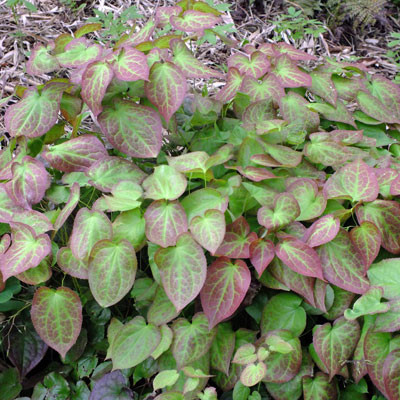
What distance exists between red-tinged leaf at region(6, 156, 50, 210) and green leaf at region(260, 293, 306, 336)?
0.74 m

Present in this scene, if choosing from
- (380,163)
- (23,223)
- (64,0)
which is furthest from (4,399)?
(64,0)

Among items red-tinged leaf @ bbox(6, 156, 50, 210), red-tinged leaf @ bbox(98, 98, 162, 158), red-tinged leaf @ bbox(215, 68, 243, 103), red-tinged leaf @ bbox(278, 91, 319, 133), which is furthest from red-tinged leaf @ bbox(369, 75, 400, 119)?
red-tinged leaf @ bbox(6, 156, 50, 210)

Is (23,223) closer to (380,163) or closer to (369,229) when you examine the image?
(369,229)

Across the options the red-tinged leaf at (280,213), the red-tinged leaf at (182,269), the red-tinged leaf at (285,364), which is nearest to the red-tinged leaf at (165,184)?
the red-tinged leaf at (182,269)

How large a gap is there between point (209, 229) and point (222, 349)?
0.39m

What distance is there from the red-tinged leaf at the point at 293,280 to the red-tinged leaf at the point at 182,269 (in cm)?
22

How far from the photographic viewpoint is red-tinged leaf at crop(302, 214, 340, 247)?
1.29 metres

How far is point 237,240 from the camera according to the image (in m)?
1.36

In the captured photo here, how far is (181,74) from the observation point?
1441 millimetres

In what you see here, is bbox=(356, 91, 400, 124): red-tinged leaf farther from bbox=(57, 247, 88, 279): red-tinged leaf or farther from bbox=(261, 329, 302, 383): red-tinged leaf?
bbox=(57, 247, 88, 279): red-tinged leaf

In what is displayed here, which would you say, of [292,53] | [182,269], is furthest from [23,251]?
[292,53]

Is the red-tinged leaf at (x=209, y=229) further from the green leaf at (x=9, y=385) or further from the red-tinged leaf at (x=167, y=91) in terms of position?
the green leaf at (x=9, y=385)

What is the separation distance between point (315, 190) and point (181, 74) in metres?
0.52

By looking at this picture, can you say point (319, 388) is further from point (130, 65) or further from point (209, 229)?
point (130, 65)
